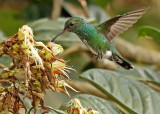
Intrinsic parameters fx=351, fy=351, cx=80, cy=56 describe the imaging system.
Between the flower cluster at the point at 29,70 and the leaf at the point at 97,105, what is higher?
the flower cluster at the point at 29,70

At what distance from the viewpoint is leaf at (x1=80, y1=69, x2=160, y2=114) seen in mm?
1643

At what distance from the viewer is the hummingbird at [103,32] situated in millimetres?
1792

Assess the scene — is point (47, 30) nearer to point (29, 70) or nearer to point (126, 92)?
point (126, 92)

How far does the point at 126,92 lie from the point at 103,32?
40cm

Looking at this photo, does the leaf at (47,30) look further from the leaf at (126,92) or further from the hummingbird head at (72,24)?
the leaf at (126,92)

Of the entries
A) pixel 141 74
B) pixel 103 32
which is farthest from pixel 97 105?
pixel 141 74

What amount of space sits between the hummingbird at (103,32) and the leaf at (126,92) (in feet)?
0.30

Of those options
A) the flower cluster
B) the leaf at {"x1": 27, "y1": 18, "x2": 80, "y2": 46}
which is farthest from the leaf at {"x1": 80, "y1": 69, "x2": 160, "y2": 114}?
the flower cluster

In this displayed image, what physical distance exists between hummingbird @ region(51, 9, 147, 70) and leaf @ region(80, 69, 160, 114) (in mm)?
92

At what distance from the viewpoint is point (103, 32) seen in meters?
1.99

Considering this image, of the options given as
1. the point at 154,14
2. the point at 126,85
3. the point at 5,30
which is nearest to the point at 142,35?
the point at 126,85

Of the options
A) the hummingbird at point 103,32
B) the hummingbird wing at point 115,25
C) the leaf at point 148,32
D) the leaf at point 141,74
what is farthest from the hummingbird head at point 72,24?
the leaf at point 141,74

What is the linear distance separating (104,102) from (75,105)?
1.11ft

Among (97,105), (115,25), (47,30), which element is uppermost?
(47,30)
